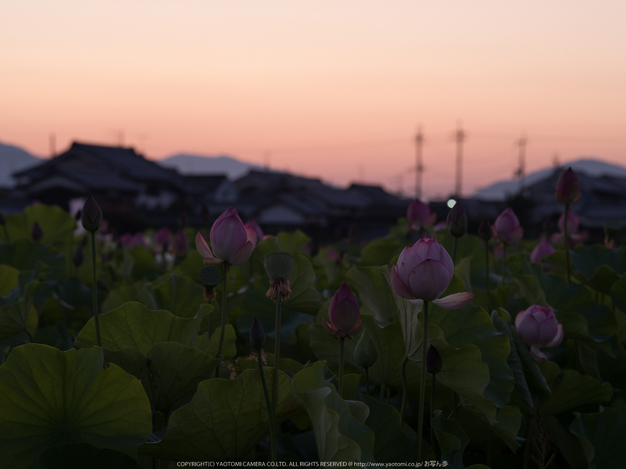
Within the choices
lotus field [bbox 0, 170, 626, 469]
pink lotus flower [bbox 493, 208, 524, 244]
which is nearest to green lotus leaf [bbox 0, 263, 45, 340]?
lotus field [bbox 0, 170, 626, 469]

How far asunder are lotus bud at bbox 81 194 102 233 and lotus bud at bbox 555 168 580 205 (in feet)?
4.17

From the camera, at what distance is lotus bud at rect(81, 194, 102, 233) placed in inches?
40.1

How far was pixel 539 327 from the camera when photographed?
3.56ft

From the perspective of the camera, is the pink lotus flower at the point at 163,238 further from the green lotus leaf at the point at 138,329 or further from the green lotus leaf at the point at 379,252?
the green lotus leaf at the point at 138,329

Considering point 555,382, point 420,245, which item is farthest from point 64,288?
point 555,382

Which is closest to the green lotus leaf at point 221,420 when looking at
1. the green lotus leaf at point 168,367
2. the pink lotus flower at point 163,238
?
the green lotus leaf at point 168,367

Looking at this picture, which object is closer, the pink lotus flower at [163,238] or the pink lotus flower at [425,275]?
the pink lotus flower at [425,275]

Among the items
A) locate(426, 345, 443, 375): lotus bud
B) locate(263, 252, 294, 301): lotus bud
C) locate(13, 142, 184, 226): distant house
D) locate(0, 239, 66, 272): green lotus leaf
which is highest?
locate(263, 252, 294, 301): lotus bud

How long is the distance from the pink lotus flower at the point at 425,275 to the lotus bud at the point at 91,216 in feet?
1.91

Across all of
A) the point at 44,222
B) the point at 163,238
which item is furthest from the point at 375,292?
the point at 44,222

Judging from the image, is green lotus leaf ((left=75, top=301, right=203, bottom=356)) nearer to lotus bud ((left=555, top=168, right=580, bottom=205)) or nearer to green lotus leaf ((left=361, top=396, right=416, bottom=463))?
green lotus leaf ((left=361, top=396, right=416, bottom=463))

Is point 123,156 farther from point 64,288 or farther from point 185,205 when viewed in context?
point 64,288

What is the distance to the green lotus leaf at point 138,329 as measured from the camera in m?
1.00

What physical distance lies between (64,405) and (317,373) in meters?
0.43
